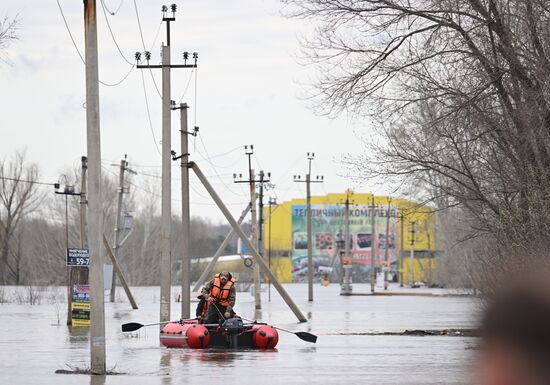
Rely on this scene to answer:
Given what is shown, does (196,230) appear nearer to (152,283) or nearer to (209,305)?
(152,283)

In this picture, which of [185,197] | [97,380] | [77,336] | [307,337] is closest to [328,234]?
[185,197]

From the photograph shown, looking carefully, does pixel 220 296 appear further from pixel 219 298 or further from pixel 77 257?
pixel 77 257

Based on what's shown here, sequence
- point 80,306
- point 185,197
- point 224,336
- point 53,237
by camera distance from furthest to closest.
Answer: point 53,237
point 80,306
point 185,197
point 224,336

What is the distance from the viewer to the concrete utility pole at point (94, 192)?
18.4 meters

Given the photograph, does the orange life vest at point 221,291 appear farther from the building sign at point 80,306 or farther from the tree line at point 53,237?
the tree line at point 53,237

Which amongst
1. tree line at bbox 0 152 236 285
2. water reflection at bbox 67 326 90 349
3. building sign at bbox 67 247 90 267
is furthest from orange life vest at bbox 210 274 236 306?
tree line at bbox 0 152 236 285

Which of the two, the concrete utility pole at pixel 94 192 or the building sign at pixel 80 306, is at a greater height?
the concrete utility pole at pixel 94 192

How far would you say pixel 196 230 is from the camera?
165 meters

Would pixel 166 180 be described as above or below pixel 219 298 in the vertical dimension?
above

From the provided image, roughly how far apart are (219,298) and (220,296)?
0.06 meters

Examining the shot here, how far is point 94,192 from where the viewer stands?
1873 centimetres

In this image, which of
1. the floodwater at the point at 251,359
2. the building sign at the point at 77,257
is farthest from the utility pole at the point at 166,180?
the building sign at the point at 77,257

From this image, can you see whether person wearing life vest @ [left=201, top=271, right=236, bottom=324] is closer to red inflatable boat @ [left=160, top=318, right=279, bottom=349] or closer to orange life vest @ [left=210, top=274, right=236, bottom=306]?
orange life vest @ [left=210, top=274, right=236, bottom=306]

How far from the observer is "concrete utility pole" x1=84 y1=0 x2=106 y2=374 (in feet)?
60.5
